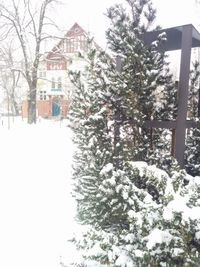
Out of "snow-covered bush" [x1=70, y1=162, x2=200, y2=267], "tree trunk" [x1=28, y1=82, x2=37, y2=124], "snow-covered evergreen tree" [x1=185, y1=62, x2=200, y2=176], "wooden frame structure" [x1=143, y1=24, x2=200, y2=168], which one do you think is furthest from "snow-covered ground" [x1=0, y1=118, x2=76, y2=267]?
"tree trunk" [x1=28, y1=82, x2=37, y2=124]

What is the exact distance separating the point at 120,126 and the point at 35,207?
10.1ft

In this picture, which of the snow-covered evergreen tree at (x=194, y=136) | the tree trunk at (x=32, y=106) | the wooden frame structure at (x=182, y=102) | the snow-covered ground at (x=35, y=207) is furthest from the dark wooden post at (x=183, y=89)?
the tree trunk at (x=32, y=106)

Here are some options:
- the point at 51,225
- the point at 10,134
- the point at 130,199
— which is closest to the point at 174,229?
the point at 130,199

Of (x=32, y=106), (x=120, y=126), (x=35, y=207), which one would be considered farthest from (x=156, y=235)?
(x=32, y=106)

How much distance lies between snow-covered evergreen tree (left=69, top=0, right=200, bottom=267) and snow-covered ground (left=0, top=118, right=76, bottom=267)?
0.66 metres

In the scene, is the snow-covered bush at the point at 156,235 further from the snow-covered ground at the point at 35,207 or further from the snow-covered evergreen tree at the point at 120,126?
the snow-covered ground at the point at 35,207

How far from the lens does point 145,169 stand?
3.13m

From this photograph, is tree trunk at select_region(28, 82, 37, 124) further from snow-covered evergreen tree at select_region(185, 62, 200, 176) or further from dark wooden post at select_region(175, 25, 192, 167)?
dark wooden post at select_region(175, 25, 192, 167)

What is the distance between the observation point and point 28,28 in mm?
24844

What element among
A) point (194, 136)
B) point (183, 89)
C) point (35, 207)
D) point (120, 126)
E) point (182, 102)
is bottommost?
point (35, 207)

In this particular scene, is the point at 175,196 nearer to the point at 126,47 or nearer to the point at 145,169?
the point at 145,169

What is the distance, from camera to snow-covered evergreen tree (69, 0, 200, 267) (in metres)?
3.11

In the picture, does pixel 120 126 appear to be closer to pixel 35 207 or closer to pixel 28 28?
pixel 35 207

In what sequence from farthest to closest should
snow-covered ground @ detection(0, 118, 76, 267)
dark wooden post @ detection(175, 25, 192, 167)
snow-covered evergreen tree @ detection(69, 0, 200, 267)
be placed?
1. snow-covered ground @ detection(0, 118, 76, 267)
2. dark wooden post @ detection(175, 25, 192, 167)
3. snow-covered evergreen tree @ detection(69, 0, 200, 267)
